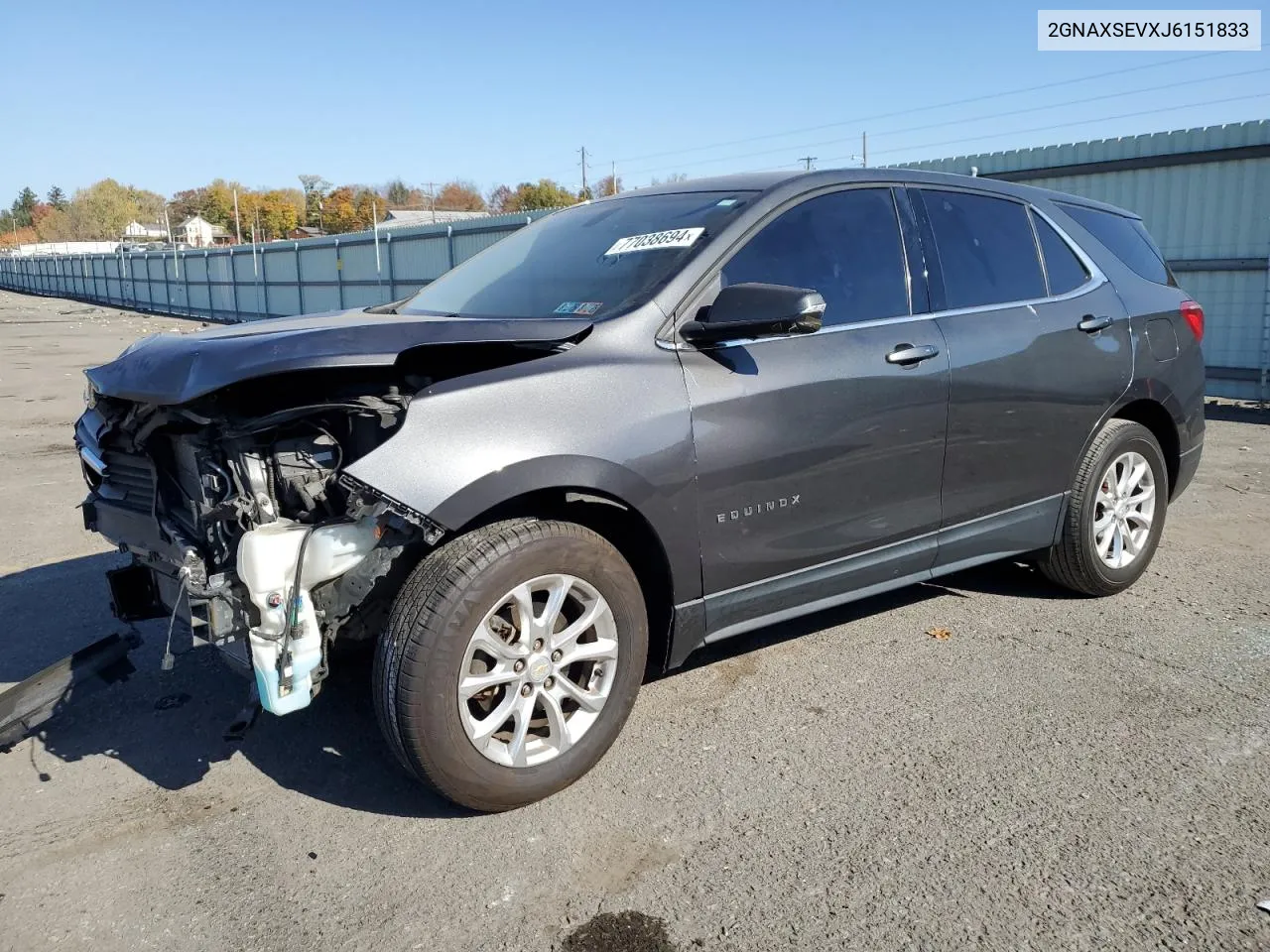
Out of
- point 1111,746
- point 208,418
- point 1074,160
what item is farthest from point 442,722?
point 1074,160

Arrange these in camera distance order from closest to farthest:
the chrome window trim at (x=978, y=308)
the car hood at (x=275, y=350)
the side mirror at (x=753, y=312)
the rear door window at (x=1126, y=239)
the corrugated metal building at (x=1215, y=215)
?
the car hood at (x=275, y=350), the side mirror at (x=753, y=312), the chrome window trim at (x=978, y=308), the rear door window at (x=1126, y=239), the corrugated metal building at (x=1215, y=215)

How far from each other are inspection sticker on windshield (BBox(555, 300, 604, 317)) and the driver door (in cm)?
35

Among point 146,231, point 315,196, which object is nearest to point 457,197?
point 315,196

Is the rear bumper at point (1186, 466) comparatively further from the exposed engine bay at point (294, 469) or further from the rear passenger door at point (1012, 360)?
the exposed engine bay at point (294, 469)

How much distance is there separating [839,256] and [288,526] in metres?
2.18

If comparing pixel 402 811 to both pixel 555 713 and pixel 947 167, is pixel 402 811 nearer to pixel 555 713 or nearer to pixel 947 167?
pixel 555 713

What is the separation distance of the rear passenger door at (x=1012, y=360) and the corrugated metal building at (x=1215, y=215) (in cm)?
740

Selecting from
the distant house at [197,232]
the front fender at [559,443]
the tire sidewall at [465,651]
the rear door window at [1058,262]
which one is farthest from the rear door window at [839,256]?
the distant house at [197,232]

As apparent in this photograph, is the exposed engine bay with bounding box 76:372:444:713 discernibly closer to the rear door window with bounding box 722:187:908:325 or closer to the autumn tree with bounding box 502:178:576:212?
the rear door window with bounding box 722:187:908:325

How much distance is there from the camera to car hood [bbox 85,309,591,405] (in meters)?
2.69

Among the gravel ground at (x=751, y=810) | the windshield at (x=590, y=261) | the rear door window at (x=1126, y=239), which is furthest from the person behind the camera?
the rear door window at (x=1126, y=239)

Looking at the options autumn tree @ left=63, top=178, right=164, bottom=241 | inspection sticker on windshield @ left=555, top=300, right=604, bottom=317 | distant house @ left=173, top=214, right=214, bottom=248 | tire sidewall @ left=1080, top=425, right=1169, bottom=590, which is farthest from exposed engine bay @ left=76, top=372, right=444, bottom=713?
autumn tree @ left=63, top=178, right=164, bottom=241

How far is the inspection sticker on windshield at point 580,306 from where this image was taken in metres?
3.33

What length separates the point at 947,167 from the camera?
512 inches
